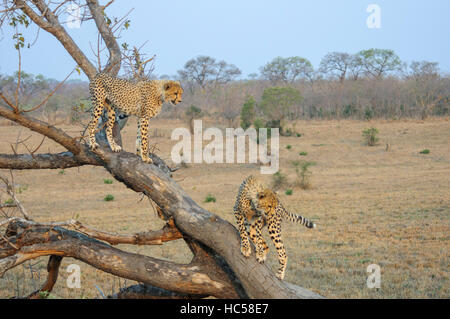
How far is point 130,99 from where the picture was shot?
4.85 metres

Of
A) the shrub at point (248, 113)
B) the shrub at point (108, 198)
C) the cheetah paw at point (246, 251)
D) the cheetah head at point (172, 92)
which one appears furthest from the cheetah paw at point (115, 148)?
the shrub at point (248, 113)

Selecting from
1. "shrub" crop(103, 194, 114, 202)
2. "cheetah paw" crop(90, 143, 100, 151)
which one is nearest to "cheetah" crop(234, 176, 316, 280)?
"cheetah paw" crop(90, 143, 100, 151)

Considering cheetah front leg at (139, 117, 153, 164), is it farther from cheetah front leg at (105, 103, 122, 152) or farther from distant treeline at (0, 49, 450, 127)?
distant treeline at (0, 49, 450, 127)

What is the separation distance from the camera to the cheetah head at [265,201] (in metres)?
4.13

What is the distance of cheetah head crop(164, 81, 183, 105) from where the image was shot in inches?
194

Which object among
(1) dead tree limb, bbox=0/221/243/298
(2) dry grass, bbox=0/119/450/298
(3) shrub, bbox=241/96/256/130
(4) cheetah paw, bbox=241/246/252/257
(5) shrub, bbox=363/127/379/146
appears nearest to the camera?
(4) cheetah paw, bbox=241/246/252/257

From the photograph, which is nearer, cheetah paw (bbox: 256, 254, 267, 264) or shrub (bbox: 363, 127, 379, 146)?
cheetah paw (bbox: 256, 254, 267, 264)

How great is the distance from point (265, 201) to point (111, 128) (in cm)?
203

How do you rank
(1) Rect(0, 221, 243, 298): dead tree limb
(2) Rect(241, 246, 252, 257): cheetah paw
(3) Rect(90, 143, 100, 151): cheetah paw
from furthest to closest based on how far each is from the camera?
(3) Rect(90, 143, 100, 151): cheetah paw, (1) Rect(0, 221, 243, 298): dead tree limb, (2) Rect(241, 246, 252, 257): cheetah paw

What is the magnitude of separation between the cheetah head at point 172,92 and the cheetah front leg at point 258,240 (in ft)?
5.57

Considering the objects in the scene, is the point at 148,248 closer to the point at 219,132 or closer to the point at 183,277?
the point at 183,277

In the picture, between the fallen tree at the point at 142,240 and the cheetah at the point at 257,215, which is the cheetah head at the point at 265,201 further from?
the fallen tree at the point at 142,240

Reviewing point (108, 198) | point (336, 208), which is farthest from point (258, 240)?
point (108, 198)

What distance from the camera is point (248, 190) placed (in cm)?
427
